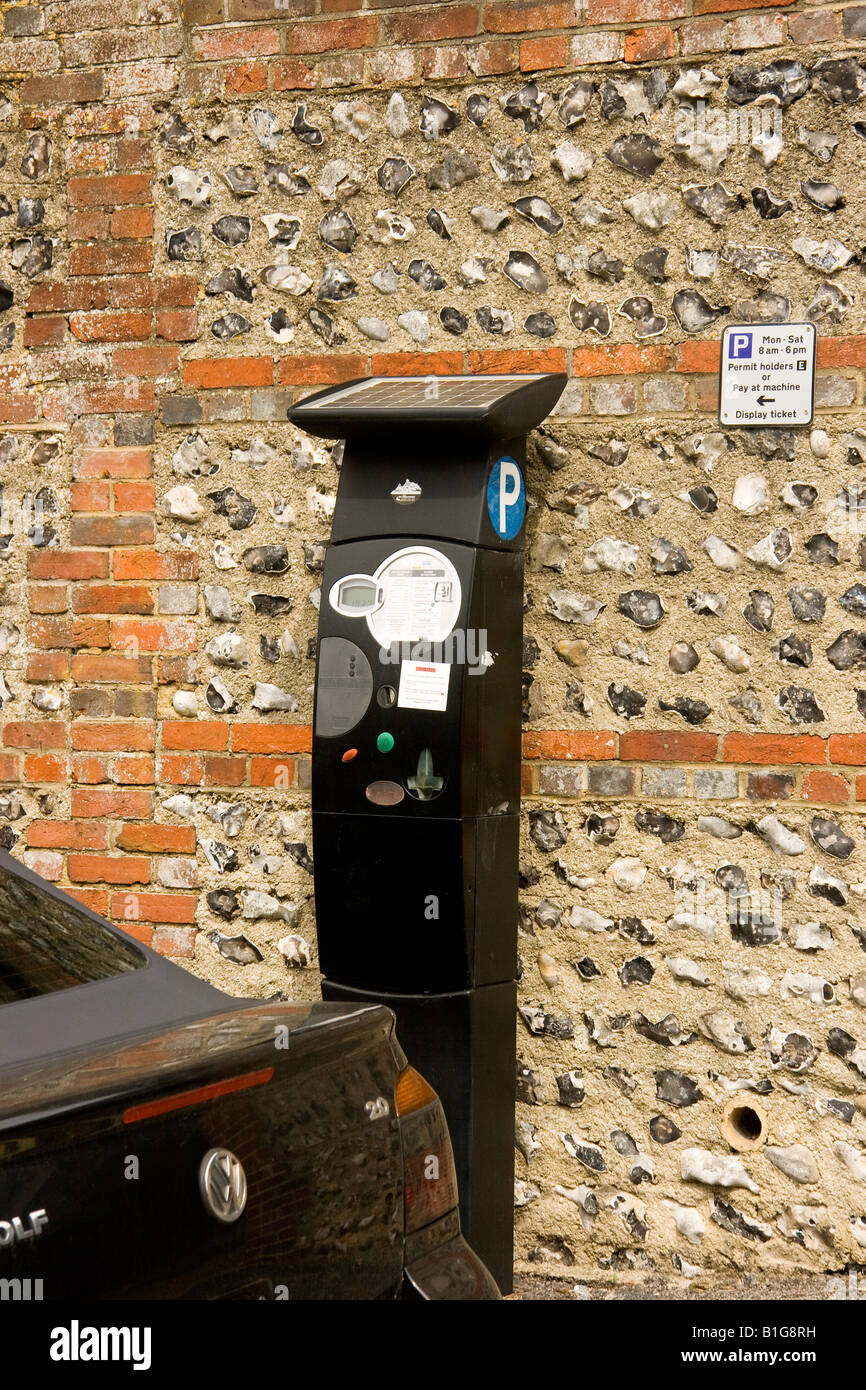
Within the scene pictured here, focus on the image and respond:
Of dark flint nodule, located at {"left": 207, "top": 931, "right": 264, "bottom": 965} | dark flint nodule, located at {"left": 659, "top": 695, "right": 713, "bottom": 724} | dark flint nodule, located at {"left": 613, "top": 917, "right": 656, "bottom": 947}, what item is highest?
dark flint nodule, located at {"left": 659, "top": 695, "right": 713, "bottom": 724}

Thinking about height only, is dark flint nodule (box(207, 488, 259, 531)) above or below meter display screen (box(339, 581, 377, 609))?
above

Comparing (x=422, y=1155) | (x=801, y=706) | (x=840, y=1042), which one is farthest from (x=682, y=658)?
(x=422, y=1155)

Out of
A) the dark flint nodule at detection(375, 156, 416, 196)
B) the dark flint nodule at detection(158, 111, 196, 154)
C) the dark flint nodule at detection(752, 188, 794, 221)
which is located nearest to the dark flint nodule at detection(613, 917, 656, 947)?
the dark flint nodule at detection(752, 188, 794, 221)

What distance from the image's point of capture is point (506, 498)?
3875 millimetres

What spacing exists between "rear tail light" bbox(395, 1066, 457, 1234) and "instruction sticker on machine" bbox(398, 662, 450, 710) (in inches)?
58.4

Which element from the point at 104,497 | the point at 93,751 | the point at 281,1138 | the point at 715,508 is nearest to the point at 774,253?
the point at 715,508

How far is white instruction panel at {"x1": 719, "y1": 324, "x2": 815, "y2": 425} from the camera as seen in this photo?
4.05 meters

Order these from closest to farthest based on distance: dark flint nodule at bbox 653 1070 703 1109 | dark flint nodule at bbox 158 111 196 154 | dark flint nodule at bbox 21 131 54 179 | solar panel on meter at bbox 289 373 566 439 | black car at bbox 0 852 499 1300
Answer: black car at bbox 0 852 499 1300
solar panel on meter at bbox 289 373 566 439
dark flint nodule at bbox 653 1070 703 1109
dark flint nodule at bbox 158 111 196 154
dark flint nodule at bbox 21 131 54 179

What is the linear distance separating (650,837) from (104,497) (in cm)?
209

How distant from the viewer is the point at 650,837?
4.16 metres

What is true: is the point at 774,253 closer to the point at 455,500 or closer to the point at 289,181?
the point at 455,500

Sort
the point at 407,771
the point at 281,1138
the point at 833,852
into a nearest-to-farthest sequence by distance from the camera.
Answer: the point at 281,1138 → the point at 407,771 → the point at 833,852

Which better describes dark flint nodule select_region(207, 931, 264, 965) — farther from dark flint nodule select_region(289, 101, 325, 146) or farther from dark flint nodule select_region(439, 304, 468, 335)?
dark flint nodule select_region(289, 101, 325, 146)

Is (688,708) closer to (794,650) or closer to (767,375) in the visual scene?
(794,650)
